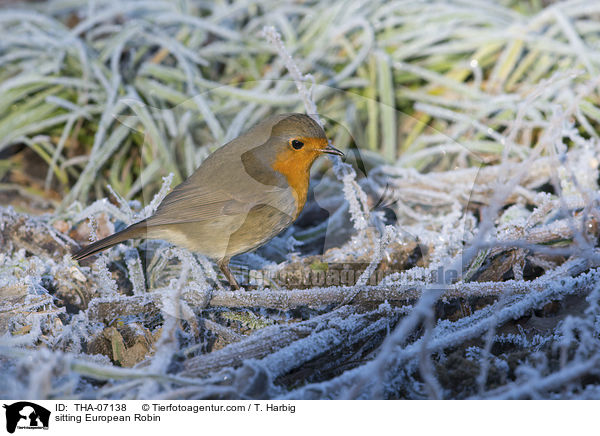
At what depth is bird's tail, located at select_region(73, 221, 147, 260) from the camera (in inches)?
69.3

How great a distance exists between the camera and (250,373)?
1.32m

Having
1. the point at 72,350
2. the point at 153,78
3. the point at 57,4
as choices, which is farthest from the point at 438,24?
the point at 72,350

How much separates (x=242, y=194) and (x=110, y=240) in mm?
455

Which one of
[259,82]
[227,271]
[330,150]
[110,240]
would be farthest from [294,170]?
[259,82]

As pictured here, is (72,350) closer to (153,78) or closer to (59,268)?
(59,268)

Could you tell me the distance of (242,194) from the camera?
1.90 m

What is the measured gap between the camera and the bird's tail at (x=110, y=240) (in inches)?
69.3
